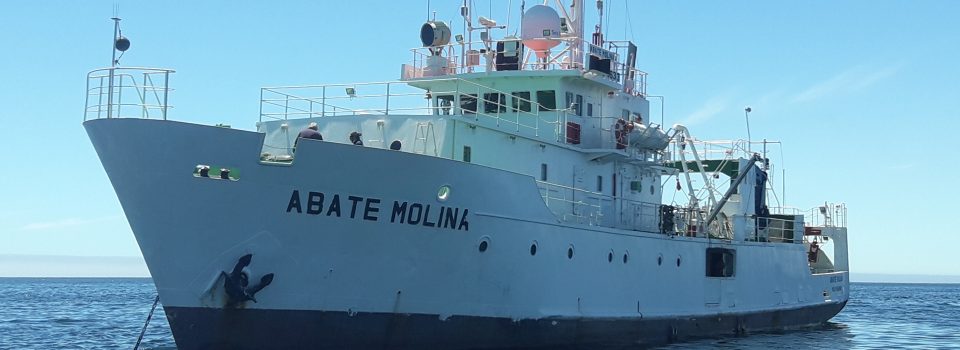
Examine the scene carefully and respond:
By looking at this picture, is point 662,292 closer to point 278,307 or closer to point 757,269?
point 757,269

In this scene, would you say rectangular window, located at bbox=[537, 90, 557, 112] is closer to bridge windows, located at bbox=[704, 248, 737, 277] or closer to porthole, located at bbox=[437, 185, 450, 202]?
porthole, located at bbox=[437, 185, 450, 202]

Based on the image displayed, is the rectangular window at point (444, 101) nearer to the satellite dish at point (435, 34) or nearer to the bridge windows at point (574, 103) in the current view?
the satellite dish at point (435, 34)

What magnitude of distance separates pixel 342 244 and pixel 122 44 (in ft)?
16.6

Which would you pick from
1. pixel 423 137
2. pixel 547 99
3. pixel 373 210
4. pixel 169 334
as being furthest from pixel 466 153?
pixel 169 334

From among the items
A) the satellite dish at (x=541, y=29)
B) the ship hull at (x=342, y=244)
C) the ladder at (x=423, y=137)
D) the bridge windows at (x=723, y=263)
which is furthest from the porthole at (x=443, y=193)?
the bridge windows at (x=723, y=263)

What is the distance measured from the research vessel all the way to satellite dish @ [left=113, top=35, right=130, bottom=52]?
0.07 feet

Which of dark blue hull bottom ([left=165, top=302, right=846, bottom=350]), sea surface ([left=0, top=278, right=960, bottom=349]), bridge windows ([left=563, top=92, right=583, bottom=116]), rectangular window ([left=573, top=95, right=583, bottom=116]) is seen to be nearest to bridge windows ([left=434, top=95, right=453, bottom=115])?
bridge windows ([left=563, top=92, right=583, bottom=116])

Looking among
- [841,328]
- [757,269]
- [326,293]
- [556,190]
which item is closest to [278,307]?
[326,293]

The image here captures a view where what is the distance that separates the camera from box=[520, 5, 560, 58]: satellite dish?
87.5ft

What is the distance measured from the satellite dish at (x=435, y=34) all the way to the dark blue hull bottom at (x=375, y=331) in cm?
774

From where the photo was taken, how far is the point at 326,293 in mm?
18266

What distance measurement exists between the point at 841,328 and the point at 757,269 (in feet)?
26.3

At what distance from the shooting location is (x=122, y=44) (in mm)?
17906

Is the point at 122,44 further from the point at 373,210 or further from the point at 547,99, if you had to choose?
the point at 547,99
